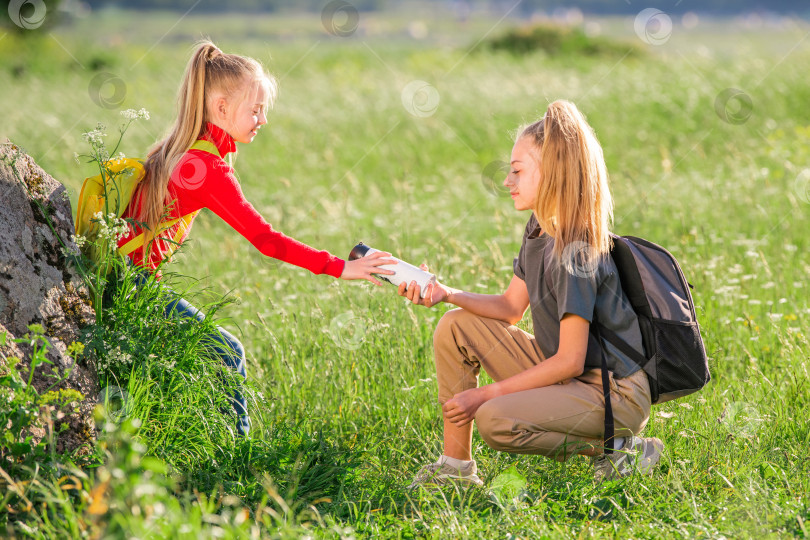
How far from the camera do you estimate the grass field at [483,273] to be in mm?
2746

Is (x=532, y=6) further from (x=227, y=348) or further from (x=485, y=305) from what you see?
(x=227, y=348)

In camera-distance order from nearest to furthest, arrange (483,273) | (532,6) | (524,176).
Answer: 1. (524,176)
2. (483,273)
3. (532,6)


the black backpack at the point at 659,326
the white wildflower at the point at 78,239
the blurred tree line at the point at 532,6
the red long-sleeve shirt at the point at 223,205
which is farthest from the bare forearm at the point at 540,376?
the blurred tree line at the point at 532,6

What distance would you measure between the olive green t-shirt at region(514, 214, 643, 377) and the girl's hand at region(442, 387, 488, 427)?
324 mm

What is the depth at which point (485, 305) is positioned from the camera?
3.23 meters

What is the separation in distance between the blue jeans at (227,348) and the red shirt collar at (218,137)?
2.00ft

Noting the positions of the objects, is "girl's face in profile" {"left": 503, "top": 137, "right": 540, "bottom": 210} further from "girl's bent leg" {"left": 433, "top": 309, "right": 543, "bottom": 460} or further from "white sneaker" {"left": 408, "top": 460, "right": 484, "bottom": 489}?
"white sneaker" {"left": 408, "top": 460, "right": 484, "bottom": 489}

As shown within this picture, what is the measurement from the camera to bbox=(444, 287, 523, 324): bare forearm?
3219 mm

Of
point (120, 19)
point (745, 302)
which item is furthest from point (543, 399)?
point (120, 19)

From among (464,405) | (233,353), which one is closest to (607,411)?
(464,405)

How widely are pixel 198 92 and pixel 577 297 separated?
1.71 m

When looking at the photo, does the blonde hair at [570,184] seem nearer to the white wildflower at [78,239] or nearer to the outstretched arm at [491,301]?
the outstretched arm at [491,301]

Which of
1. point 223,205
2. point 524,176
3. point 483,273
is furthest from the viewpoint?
point 483,273

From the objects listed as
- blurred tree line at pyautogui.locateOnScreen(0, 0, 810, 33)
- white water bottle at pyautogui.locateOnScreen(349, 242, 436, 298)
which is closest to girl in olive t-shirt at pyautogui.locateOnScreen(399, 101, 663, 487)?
white water bottle at pyautogui.locateOnScreen(349, 242, 436, 298)
